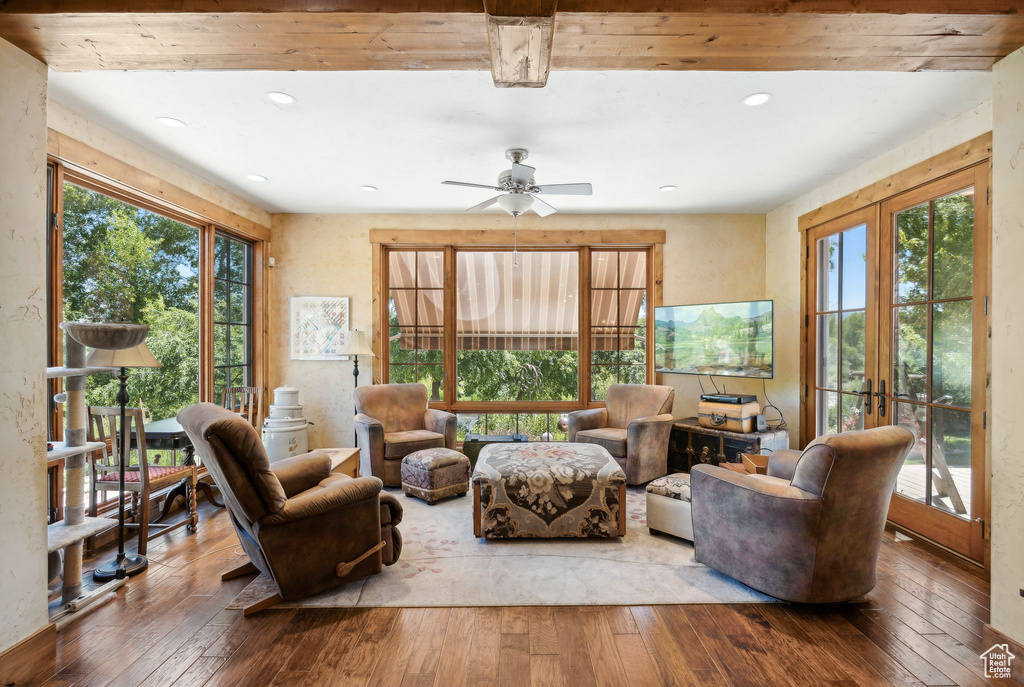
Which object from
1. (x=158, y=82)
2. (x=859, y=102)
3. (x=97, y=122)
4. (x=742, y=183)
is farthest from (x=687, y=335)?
(x=97, y=122)

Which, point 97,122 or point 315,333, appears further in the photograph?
point 315,333

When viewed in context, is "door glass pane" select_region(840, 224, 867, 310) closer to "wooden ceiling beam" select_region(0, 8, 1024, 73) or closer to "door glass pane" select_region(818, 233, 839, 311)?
"door glass pane" select_region(818, 233, 839, 311)

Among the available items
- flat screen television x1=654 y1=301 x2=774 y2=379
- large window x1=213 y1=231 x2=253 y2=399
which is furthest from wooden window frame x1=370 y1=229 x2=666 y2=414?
large window x1=213 y1=231 x2=253 y2=399

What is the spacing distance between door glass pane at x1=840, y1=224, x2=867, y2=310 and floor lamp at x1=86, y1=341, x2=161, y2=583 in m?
4.84

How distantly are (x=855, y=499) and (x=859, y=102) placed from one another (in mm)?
2145

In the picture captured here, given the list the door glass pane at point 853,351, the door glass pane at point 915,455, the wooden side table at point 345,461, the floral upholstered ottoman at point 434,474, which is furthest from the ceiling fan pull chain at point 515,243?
the door glass pane at point 915,455

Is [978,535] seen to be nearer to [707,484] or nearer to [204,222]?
[707,484]

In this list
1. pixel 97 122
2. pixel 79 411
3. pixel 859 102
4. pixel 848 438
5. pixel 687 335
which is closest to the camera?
pixel 848 438

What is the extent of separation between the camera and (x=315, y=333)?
201 inches

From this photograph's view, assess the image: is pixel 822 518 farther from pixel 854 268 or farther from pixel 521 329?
pixel 521 329

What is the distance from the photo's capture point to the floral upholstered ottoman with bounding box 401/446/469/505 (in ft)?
12.3

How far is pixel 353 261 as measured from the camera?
16.8 ft

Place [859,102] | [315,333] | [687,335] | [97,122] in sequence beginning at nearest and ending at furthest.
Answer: [859,102]
[97,122]
[687,335]
[315,333]

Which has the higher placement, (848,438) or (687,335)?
(687,335)
